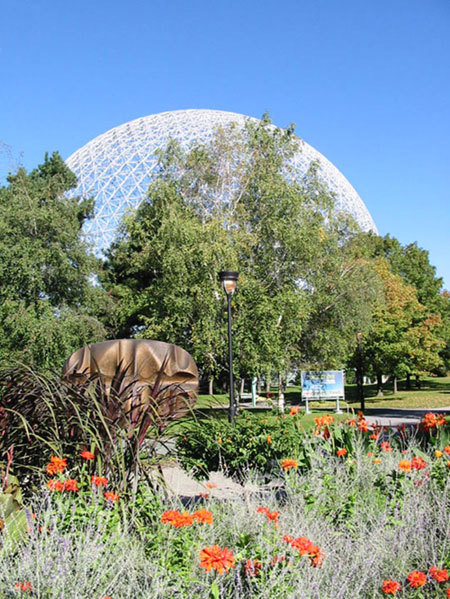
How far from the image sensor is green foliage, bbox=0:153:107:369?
17.1 m

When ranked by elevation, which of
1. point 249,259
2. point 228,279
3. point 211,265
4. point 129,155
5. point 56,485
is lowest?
point 56,485

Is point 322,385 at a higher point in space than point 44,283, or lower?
lower

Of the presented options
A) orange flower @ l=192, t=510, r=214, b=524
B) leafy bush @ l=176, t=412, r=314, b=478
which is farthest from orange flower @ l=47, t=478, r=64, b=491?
leafy bush @ l=176, t=412, r=314, b=478

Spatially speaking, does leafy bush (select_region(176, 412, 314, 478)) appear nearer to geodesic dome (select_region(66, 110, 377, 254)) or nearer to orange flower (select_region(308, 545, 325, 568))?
orange flower (select_region(308, 545, 325, 568))

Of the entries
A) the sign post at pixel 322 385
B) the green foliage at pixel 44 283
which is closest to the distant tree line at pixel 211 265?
the green foliage at pixel 44 283

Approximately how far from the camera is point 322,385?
2117cm

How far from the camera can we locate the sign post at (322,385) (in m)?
21.1

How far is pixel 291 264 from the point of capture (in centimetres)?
1961

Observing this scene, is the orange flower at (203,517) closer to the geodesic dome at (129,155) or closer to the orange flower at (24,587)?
the orange flower at (24,587)

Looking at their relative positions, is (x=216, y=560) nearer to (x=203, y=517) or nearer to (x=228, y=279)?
(x=203, y=517)

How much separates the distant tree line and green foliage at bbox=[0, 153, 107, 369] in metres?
0.05

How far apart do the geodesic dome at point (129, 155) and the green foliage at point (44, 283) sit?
8.94 m

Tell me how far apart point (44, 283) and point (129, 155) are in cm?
1639

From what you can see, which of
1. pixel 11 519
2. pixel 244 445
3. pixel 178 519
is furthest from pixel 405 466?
pixel 11 519
